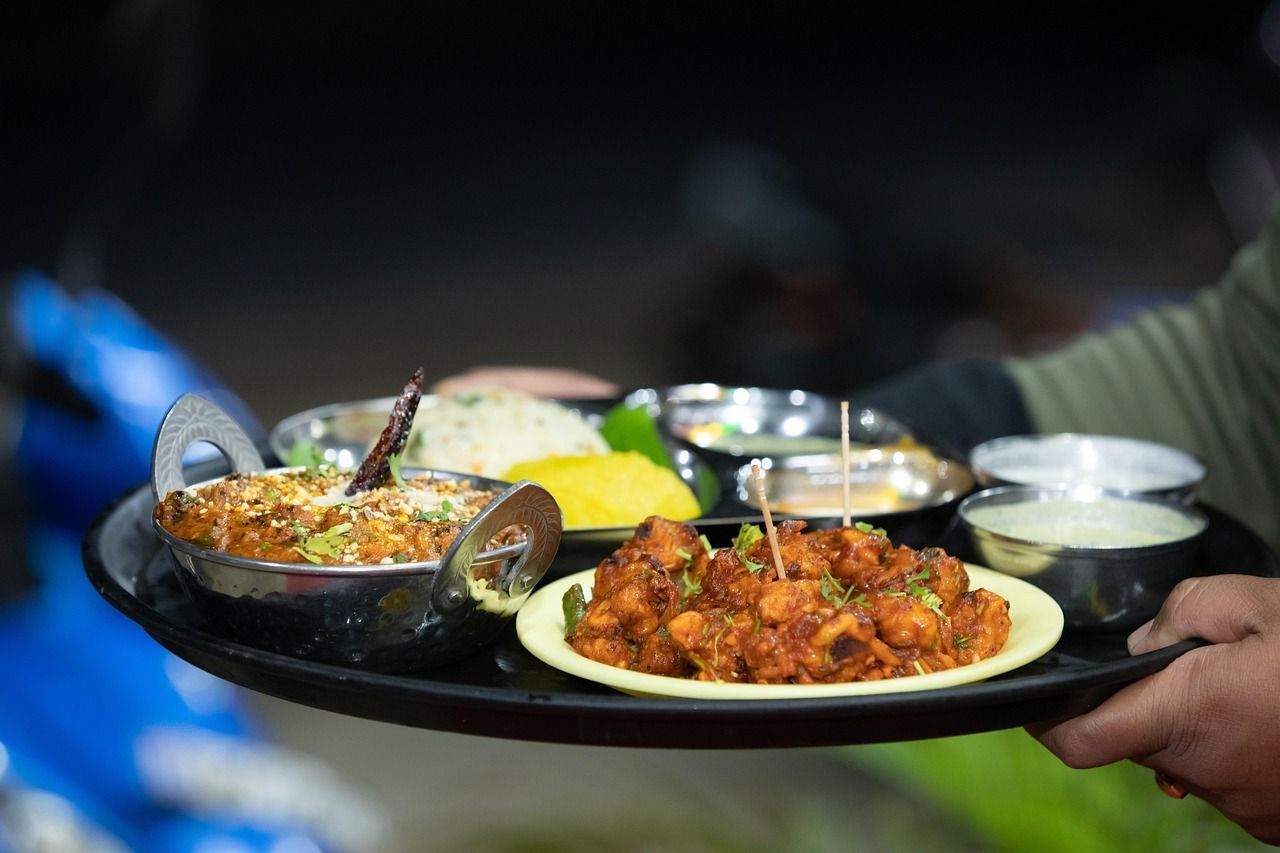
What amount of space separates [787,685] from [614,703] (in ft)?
0.72

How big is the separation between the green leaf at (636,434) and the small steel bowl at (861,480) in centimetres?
19

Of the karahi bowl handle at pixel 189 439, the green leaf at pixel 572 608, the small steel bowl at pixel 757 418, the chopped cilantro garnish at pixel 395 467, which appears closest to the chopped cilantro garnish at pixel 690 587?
the green leaf at pixel 572 608

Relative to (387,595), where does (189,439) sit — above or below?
above

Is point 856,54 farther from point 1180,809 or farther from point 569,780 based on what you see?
point 1180,809

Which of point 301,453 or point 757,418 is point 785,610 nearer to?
point 301,453

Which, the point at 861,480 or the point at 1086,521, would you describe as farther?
the point at 861,480

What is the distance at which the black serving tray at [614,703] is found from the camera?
142cm

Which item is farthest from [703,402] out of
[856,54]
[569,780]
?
[856,54]

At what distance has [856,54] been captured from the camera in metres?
6.71

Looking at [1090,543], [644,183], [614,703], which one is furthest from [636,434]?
[644,183]

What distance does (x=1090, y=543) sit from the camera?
2.04 meters

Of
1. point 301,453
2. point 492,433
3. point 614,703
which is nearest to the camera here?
point 614,703

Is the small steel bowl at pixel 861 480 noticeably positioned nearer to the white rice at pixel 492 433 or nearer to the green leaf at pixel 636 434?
the green leaf at pixel 636 434

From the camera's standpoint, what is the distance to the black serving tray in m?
1.42
